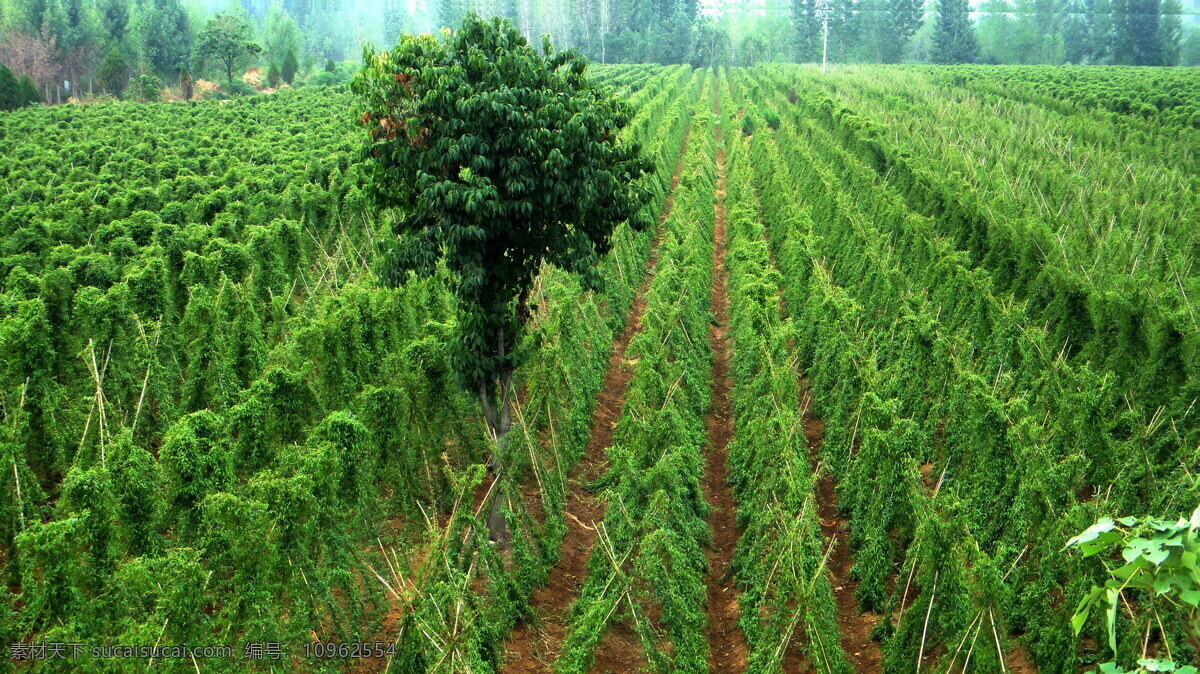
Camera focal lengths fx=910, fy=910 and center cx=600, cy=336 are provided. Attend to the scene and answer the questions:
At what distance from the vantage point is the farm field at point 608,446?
7348mm

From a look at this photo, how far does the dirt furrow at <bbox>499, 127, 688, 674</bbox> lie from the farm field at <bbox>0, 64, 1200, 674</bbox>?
0.05 metres

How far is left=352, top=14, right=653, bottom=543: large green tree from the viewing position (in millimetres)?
8906

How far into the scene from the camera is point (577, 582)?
1018cm

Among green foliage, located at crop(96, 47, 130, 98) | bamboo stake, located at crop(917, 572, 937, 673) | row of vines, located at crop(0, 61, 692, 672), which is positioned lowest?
bamboo stake, located at crop(917, 572, 937, 673)

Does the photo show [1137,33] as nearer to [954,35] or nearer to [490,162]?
[954,35]

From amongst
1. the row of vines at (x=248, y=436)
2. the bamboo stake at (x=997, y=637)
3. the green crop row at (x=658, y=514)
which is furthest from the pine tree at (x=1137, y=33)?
the bamboo stake at (x=997, y=637)

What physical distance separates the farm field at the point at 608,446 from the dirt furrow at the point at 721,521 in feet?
0.18

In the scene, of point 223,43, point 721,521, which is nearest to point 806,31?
point 223,43

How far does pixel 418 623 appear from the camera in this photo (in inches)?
281

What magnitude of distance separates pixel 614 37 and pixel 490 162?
10383 centimetres

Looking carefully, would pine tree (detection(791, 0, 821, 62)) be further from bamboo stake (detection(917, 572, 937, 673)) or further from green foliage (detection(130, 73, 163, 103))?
bamboo stake (detection(917, 572, 937, 673))

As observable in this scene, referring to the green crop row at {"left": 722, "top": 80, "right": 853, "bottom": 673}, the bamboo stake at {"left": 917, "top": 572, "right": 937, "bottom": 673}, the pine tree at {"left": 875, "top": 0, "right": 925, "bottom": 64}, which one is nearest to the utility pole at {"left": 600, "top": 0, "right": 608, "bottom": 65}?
the pine tree at {"left": 875, "top": 0, "right": 925, "bottom": 64}

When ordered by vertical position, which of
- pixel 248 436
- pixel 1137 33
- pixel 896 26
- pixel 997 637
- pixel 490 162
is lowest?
pixel 997 637

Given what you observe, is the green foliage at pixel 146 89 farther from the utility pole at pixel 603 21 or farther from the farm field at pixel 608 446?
the utility pole at pixel 603 21
